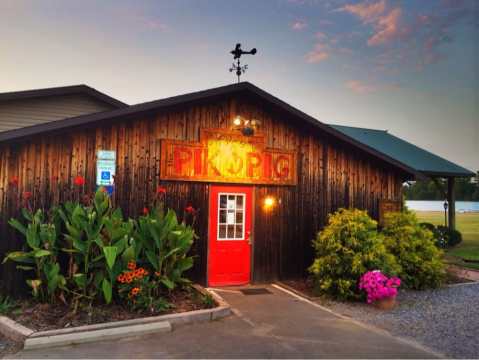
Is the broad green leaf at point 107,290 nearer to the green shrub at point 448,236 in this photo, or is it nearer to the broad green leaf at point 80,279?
the broad green leaf at point 80,279

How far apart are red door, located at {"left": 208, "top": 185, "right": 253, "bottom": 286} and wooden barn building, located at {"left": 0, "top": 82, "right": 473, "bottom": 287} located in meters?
0.02

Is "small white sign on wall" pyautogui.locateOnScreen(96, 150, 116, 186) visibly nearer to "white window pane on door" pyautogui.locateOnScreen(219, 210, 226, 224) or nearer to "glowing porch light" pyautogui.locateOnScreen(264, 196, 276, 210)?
"white window pane on door" pyautogui.locateOnScreen(219, 210, 226, 224)

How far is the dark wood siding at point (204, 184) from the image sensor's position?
631cm

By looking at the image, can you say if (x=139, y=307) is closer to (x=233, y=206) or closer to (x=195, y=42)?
(x=233, y=206)

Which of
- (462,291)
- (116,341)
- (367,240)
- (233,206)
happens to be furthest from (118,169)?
(462,291)

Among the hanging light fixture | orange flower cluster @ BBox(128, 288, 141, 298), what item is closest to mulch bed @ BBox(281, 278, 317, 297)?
the hanging light fixture

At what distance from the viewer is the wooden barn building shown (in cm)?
639

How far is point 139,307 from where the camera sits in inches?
209

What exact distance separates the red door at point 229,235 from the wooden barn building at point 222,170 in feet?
0.08

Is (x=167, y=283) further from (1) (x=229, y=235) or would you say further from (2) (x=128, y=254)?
(1) (x=229, y=235)

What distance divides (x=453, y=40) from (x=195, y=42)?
327 inches

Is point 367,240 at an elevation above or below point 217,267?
above

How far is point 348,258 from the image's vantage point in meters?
7.04

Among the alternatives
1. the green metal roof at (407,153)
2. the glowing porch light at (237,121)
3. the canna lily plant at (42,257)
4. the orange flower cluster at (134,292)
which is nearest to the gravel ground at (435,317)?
the orange flower cluster at (134,292)
